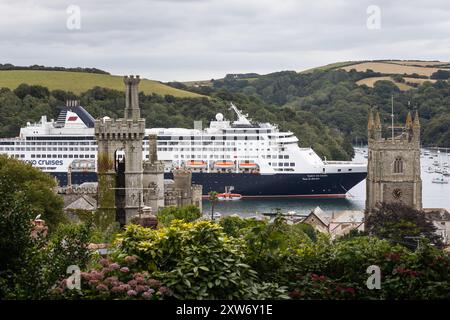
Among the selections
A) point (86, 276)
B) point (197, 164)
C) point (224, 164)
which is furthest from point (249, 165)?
point (86, 276)

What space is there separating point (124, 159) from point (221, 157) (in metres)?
70.4

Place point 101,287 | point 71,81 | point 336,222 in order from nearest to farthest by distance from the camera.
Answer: point 101,287, point 336,222, point 71,81

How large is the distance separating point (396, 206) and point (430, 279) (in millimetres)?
44038

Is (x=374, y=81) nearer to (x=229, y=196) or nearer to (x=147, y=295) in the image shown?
(x=229, y=196)

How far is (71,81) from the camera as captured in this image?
149m

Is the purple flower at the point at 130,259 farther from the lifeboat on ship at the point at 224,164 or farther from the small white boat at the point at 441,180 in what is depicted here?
the small white boat at the point at 441,180

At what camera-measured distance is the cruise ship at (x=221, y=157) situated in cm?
10488

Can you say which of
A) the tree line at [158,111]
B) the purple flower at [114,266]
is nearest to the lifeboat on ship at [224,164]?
the tree line at [158,111]

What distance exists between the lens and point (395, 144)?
7181 cm

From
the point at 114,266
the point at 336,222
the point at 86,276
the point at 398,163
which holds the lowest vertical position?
the point at 336,222

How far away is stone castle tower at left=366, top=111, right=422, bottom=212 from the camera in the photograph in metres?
71.3

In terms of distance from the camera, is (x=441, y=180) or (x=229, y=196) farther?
(x=441, y=180)

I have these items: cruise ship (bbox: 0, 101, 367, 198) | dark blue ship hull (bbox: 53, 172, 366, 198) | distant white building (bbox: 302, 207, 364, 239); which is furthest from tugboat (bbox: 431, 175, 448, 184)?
distant white building (bbox: 302, 207, 364, 239)
